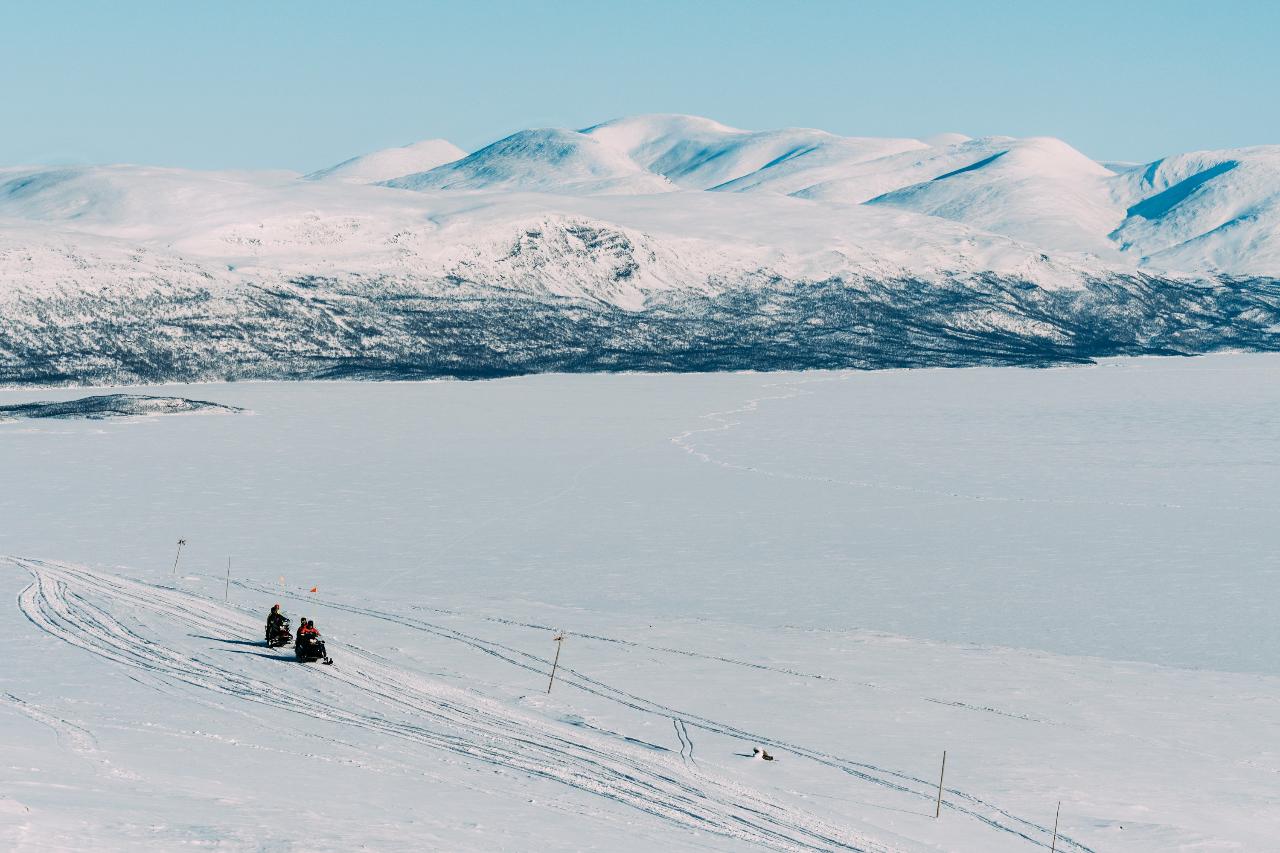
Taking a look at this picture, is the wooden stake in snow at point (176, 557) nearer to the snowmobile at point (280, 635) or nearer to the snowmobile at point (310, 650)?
the snowmobile at point (280, 635)

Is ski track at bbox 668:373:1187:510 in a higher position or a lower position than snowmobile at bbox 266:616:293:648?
higher

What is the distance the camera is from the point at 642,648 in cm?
3097

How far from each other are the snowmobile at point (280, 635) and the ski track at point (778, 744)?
3419 mm

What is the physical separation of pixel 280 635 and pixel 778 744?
36.8 feet

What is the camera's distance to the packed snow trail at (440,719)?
2030 centimetres

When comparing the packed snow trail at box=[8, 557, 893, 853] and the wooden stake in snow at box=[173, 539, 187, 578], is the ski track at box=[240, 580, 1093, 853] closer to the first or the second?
the packed snow trail at box=[8, 557, 893, 853]

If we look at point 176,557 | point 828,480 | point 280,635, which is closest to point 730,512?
point 828,480

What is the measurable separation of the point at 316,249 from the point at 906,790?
183 meters

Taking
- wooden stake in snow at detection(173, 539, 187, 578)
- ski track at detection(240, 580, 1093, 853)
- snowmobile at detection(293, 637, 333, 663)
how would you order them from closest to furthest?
ski track at detection(240, 580, 1093, 853) < snowmobile at detection(293, 637, 333, 663) < wooden stake in snow at detection(173, 539, 187, 578)

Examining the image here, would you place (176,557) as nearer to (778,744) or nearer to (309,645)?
(309,645)

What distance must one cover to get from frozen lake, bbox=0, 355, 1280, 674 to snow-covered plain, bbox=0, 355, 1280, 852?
0.80ft

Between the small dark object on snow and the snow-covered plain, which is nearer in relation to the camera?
the snow-covered plain

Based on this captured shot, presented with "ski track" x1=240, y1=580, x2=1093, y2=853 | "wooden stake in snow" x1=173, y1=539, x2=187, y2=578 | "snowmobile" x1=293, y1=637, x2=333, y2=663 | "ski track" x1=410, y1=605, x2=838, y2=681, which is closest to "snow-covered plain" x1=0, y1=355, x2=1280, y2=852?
"ski track" x1=240, y1=580, x2=1093, y2=853

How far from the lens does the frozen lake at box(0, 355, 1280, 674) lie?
119 feet
